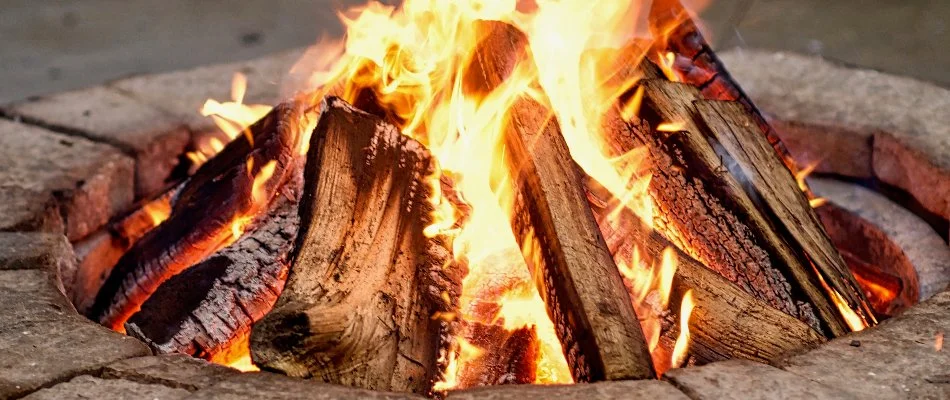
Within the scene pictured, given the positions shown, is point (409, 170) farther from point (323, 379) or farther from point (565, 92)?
point (323, 379)

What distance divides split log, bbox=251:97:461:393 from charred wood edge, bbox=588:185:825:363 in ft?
1.36

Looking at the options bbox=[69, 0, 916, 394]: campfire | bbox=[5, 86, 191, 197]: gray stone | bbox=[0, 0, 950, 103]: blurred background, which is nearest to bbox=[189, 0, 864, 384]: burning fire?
bbox=[69, 0, 916, 394]: campfire

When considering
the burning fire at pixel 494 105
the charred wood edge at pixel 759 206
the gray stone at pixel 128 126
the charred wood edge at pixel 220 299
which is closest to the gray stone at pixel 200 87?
the gray stone at pixel 128 126

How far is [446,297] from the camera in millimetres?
1925

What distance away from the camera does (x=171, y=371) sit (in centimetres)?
163

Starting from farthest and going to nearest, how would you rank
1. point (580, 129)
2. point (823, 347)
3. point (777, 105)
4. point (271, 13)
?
1. point (271, 13)
2. point (777, 105)
3. point (580, 129)
4. point (823, 347)

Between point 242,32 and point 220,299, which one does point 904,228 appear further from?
point 242,32

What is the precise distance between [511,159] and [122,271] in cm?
107

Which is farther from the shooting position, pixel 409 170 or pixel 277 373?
pixel 409 170

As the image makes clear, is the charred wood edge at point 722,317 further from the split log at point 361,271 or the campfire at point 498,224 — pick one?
the split log at point 361,271

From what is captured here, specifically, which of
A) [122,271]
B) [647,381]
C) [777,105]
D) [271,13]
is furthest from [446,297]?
[271,13]

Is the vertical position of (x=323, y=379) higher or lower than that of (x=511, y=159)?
lower

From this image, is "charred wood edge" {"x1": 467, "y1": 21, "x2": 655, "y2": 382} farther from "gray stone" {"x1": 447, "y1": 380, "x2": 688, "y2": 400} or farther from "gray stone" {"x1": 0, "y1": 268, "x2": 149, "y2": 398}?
"gray stone" {"x1": 0, "y1": 268, "x2": 149, "y2": 398}

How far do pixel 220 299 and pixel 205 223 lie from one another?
0.37 m
